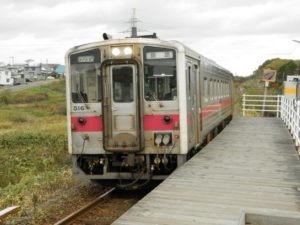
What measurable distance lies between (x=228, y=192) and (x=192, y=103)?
3.25 m

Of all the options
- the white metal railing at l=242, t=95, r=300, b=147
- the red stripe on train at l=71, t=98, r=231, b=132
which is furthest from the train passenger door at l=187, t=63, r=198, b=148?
the white metal railing at l=242, t=95, r=300, b=147

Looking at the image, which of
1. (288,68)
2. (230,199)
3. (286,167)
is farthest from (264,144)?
(288,68)

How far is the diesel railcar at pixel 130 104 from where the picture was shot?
8.95m

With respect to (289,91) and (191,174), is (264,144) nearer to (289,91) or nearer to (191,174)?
(289,91)

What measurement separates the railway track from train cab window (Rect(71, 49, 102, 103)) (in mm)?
1939

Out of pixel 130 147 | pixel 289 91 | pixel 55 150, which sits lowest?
pixel 55 150

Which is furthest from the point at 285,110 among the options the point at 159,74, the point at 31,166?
the point at 159,74

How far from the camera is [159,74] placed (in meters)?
9.00

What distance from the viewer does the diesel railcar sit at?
8.95 m

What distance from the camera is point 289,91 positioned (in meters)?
13.5

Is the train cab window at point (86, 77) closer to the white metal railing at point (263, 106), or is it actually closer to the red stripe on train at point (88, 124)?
the red stripe on train at point (88, 124)

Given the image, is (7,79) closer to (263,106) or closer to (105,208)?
(263,106)

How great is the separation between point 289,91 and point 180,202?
806 centimetres

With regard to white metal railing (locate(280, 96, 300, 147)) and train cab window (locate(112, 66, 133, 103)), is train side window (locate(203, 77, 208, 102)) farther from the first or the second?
train cab window (locate(112, 66, 133, 103))
